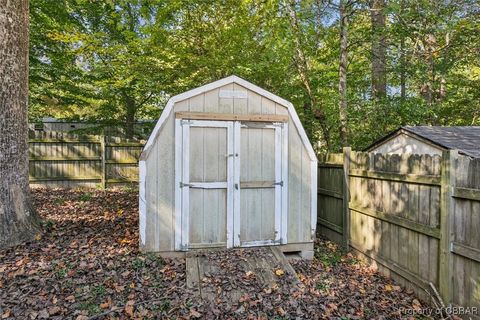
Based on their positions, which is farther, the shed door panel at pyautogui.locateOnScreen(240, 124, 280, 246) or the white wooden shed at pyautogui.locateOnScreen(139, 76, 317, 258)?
the shed door panel at pyautogui.locateOnScreen(240, 124, 280, 246)

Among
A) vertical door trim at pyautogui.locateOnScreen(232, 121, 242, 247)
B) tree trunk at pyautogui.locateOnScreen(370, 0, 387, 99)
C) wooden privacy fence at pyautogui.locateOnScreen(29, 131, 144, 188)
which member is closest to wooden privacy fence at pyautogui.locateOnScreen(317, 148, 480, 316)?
vertical door trim at pyautogui.locateOnScreen(232, 121, 242, 247)

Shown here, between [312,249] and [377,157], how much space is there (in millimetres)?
1808

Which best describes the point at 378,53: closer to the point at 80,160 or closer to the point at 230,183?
the point at 230,183

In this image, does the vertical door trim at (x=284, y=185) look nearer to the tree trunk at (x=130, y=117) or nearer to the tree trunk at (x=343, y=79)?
the tree trunk at (x=343, y=79)

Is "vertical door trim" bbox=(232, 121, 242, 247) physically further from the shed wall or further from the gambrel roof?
the gambrel roof

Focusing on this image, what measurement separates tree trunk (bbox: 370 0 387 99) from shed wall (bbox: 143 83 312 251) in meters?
4.19

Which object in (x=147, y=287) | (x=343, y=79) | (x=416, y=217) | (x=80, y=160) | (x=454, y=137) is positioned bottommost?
(x=147, y=287)

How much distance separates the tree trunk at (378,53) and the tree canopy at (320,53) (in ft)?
0.09

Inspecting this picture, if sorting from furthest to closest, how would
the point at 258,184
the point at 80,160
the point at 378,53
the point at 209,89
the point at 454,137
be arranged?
the point at 80,160 < the point at 378,53 < the point at 454,137 < the point at 258,184 < the point at 209,89

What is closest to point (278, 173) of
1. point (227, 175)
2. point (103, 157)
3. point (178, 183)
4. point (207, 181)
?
point (227, 175)

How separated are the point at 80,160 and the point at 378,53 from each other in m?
9.44

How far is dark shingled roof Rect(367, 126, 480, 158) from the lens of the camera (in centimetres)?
537

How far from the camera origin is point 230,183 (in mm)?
4902

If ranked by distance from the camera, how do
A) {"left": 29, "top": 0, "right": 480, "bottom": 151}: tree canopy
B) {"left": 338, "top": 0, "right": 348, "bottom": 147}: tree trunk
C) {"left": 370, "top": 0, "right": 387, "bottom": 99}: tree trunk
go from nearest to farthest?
{"left": 338, "top": 0, "right": 348, "bottom": 147}: tree trunk → {"left": 29, "top": 0, "right": 480, "bottom": 151}: tree canopy → {"left": 370, "top": 0, "right": 387, "bottom": 99}: tree trunk
